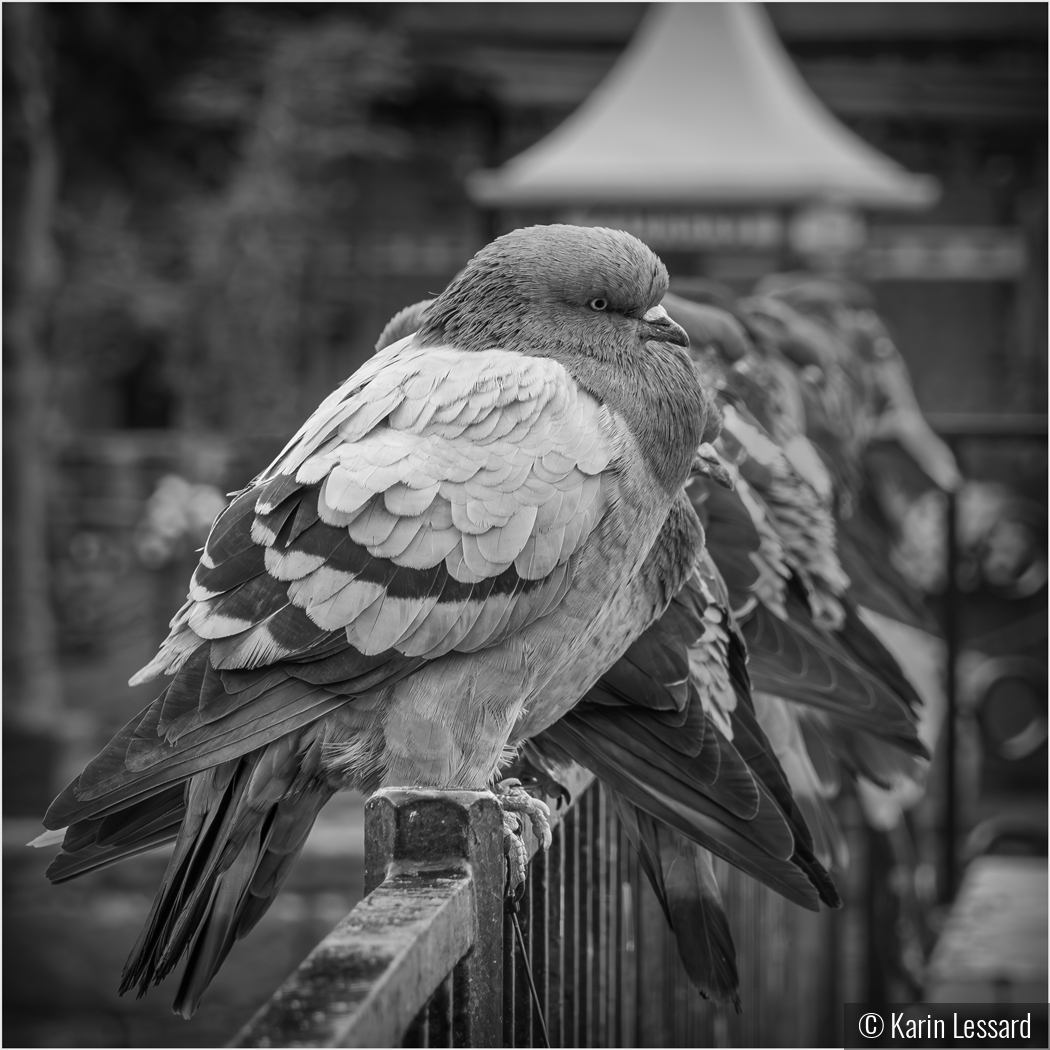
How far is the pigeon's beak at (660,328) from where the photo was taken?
214cm

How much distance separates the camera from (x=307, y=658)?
188 cm

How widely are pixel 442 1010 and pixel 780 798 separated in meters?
1.09

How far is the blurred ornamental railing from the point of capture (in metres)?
1.15

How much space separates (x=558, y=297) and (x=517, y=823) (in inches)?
Answer: 30.6

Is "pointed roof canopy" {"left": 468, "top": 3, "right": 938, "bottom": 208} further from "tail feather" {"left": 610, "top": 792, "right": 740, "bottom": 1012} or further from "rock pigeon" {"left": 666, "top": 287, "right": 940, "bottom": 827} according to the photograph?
"tail feather" {"left": 610, "top": 792, "right": 740, "bottom": 1012}

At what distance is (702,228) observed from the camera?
716cm

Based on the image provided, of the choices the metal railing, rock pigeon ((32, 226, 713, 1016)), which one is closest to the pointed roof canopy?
the metal railing

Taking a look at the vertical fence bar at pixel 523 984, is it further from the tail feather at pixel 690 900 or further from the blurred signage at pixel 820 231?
the blurred signage at pixel 820 231

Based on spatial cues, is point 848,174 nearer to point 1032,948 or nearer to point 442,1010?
point 1032,948

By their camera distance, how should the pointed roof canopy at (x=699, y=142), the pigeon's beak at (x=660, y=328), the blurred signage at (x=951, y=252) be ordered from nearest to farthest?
the pigeon's beak at (x=660, y=328) → the pointed roof canopy at (x=699, y=142) → the blurred signage at (x=951, y=252)

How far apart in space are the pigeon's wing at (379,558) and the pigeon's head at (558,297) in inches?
5.5

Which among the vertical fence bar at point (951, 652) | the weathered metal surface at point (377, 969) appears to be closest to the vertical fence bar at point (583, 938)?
the weathered metal surface at point (377, 969)

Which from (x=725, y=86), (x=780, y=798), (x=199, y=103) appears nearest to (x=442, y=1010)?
(x=780, y=798)

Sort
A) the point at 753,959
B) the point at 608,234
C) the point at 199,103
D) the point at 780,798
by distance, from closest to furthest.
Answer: the point at 608,234 → the point at 780,798 → the point at 753,959 → the point at 199,103
